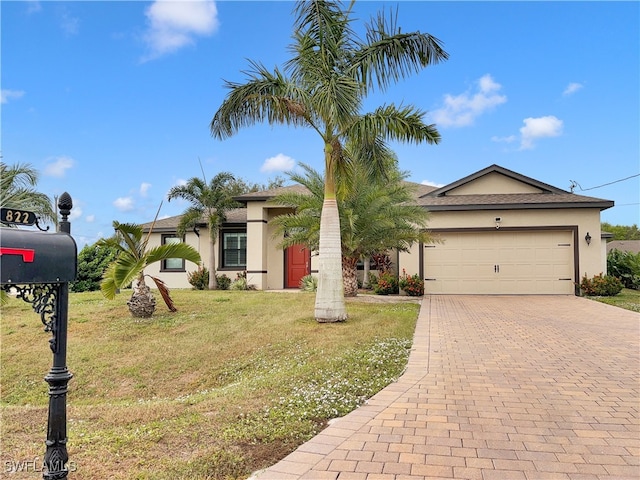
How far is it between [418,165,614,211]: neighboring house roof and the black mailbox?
1497 cm

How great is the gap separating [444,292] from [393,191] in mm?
5487

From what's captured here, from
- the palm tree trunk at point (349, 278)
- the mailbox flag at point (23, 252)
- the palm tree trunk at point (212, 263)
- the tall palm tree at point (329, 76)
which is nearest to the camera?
the mailbox flag at point (23, 252)

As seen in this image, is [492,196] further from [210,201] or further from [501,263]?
[210,201]

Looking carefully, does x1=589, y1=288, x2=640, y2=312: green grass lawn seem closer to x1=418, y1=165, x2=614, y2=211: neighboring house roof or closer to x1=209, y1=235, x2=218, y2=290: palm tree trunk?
x1=418, y1=165, x2=614, y2=211: neighboring house roof

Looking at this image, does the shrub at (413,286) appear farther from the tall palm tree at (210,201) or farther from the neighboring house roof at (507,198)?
the tall palm tree at (210,201)

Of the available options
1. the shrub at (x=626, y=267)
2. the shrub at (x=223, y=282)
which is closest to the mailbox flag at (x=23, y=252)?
the shrub at (x=223, y=282)

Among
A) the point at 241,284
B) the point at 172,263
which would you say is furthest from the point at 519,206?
the point at 172,263

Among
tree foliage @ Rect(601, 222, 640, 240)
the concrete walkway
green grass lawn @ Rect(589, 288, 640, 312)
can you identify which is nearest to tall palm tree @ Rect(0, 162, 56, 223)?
the concrete walkway

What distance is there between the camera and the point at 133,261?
10367 millimetres

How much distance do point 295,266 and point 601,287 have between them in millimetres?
11728

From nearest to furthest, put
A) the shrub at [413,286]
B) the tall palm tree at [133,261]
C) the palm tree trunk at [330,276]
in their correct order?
1. the palm tree trunk at [330,276]
2. the tall palm tree at [133,261]
3. the shrub at [413,286]

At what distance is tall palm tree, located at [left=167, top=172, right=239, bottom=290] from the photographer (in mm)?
17625

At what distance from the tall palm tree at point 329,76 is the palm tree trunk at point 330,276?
0.02 m

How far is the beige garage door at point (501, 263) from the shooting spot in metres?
16.0
